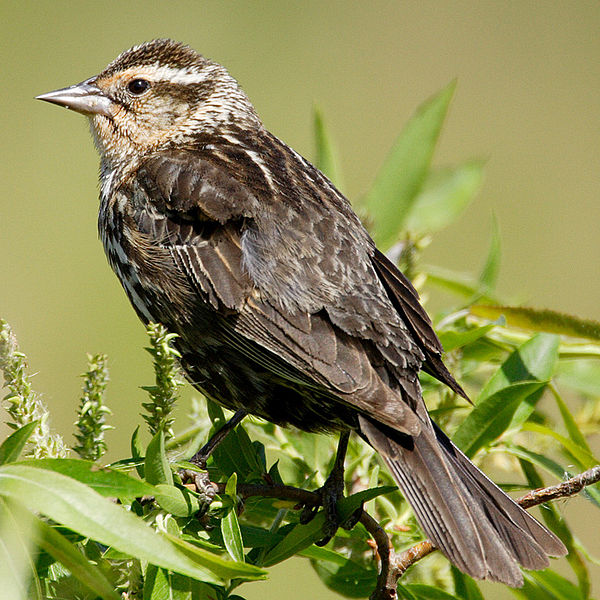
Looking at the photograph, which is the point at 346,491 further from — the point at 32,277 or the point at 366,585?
the point at 32,277

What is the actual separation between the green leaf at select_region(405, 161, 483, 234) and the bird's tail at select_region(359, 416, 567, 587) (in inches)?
48.0

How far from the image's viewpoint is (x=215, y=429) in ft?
7.93

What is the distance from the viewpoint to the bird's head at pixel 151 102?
3299mm

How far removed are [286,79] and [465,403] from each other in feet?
24.5

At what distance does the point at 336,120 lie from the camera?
375 inches

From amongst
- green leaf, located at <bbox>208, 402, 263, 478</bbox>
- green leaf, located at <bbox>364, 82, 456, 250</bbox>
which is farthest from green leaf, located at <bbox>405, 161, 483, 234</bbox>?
green leaf, located at <bbox>208, 402, 263, 478</bbox>

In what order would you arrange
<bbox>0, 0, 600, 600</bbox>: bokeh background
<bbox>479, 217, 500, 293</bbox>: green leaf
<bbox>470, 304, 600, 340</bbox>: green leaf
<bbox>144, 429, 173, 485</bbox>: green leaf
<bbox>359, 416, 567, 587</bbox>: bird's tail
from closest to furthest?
<bbox>144, 429, 173, 485</bbox>: green leaf, <bbox>359, 416, 567, 587</bbox>: bird's tail, <bbox>470, 304, 600, 340</bbox>: green leaf, <bbox>479, 217, 500, 293</bbox>: green leaf, <bbox>0, 0, 600, 600</bbox>: bokeh background

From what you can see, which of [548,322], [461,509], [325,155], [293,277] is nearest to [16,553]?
[461,509]

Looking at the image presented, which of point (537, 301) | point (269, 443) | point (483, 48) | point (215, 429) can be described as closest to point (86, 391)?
point (215, 429)

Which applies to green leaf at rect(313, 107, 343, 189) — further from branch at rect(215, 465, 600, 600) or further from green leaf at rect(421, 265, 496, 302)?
branch at rect(215, 465, 600, 600)

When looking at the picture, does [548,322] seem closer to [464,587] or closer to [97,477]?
[464,587]

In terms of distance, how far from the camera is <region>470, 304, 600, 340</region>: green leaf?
8.03 feet

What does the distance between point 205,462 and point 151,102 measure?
1594mm

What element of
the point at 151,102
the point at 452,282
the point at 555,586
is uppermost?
the point at 151,102
